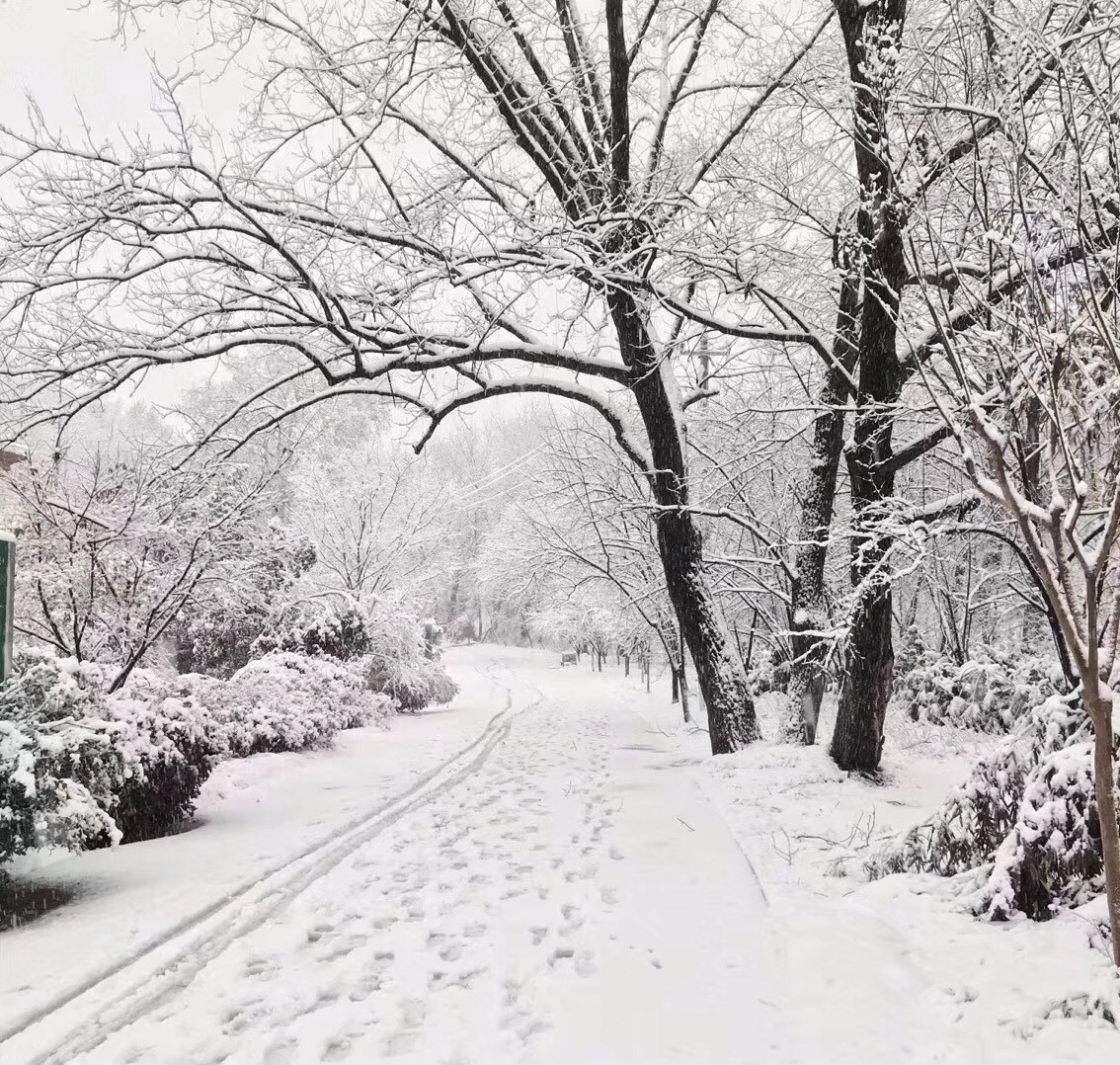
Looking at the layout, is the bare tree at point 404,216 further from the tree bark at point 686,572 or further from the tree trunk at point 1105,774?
the tree trunk at point 1105,774

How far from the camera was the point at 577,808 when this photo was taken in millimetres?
6742

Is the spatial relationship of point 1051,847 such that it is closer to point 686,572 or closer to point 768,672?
point 686,572

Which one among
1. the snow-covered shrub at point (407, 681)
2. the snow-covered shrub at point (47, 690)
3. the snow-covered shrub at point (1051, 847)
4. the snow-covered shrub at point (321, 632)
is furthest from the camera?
the snow-covered shrub at point (407, 681)

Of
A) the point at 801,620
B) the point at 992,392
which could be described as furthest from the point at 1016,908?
the point at 801,620

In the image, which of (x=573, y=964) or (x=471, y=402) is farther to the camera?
(x=471, y=402)

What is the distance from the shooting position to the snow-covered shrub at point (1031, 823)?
316 cm

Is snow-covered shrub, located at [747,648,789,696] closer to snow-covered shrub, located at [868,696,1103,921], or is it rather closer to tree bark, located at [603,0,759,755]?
tree bark, located at [603,0,759,755]

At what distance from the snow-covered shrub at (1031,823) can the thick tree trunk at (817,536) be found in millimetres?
3991

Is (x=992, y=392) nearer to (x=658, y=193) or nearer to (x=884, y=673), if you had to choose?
(x=658, y=193)

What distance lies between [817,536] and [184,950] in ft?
23.7

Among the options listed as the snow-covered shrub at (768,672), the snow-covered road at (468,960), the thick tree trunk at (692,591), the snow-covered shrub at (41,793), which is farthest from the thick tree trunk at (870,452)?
the snow-covered shrub at (41,793)

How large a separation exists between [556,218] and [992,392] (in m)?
4.35

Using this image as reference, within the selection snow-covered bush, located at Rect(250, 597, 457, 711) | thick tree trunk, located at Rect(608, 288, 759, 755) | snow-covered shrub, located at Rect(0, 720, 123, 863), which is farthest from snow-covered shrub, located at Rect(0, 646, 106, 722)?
snow-covered bush, located at Rect(250, 597, 457, 711)

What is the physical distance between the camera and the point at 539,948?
11.7 ft
